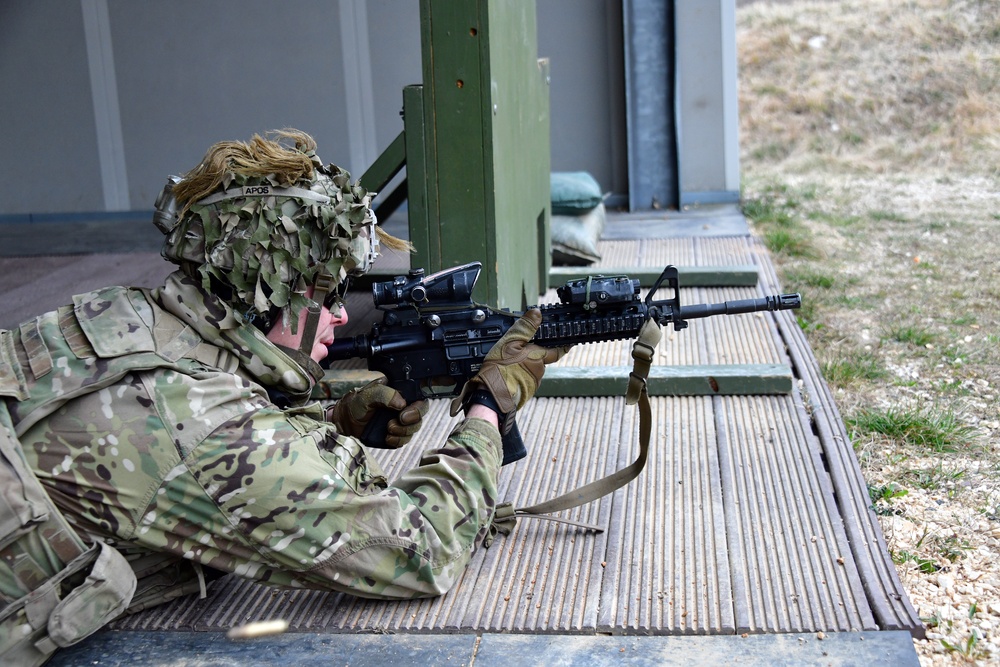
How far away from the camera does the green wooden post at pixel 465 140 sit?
141 inches

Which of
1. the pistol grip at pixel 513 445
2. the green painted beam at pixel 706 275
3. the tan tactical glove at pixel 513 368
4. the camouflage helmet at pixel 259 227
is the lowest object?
A: the green painted beam at pixel 706 275

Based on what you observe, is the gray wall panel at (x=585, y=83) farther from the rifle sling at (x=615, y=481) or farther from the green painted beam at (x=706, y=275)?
the rifle sling at (x=615, y=481)

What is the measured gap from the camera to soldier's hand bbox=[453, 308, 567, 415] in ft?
8.47

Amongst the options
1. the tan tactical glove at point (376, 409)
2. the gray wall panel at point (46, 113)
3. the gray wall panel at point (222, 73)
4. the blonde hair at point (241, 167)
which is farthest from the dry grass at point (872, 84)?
the blonde hair at point (241, 167)

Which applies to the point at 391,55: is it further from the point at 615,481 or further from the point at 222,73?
the point at 615,481

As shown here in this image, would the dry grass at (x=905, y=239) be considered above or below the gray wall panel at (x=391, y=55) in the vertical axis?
below

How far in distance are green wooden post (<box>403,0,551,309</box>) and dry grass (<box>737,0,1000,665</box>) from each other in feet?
5.07

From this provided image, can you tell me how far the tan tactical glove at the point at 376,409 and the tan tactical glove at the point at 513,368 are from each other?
18cm

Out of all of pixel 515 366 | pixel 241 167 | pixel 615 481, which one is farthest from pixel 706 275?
pixel 241 167

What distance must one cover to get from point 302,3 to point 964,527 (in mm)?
6765

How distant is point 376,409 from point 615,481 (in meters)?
0.72

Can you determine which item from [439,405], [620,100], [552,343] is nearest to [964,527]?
[552,343]

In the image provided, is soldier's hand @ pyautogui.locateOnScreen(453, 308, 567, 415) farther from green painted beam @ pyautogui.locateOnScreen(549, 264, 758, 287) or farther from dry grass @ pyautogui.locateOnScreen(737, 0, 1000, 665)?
green painted beam @ pyautogui.locateOnScreen(549, 264, 758, 287)

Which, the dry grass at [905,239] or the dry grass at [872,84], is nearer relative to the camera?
the dry grass at [905,239]
